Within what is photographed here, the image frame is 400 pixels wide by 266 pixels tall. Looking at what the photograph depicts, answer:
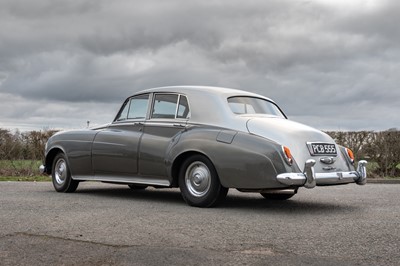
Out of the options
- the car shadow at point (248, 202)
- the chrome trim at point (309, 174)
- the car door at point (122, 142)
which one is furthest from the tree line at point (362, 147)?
the chrome trim at point (309, 174)

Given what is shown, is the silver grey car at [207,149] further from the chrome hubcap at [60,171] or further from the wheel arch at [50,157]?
the wheel arch at [50,157]

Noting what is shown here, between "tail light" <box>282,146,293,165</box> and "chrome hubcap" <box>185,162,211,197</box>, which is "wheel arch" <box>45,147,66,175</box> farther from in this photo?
"tail light" <box>282,146,293,165</box>

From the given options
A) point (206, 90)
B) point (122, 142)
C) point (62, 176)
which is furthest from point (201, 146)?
point (62, 176)

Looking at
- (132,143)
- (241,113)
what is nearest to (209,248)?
(241,113)

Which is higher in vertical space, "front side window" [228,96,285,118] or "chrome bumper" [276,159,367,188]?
"front side window" [228,96,285,118]

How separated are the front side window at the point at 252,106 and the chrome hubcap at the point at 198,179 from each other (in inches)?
36.3

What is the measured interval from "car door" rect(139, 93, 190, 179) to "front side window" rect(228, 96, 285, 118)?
66 centimetres

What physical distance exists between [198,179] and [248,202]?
1182 millimetres

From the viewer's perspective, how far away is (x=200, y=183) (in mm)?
7156

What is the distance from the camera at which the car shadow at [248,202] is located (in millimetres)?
7211

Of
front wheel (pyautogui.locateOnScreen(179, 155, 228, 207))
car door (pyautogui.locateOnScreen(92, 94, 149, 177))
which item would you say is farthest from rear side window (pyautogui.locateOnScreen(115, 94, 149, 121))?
front wheel (pyautogui.locateOnScreen(179, 155, 228, 207))

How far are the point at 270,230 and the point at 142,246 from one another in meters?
1.45

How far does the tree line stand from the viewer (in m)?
14.8

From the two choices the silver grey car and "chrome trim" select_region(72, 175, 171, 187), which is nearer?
the silver grey car
